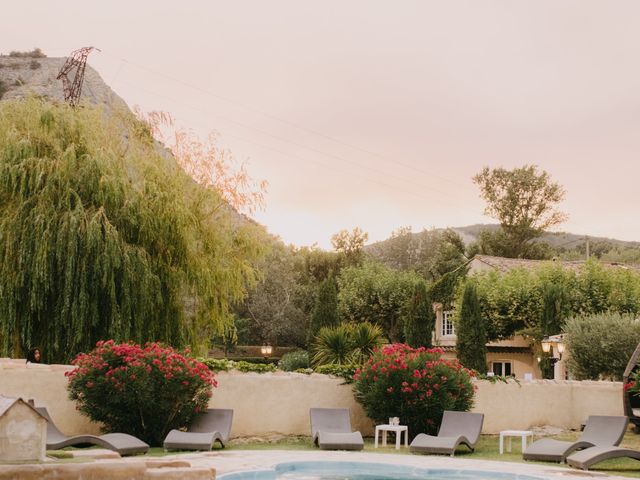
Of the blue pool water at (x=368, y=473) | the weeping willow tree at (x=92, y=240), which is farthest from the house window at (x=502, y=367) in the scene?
the blue pool water at (x=368, y=473)

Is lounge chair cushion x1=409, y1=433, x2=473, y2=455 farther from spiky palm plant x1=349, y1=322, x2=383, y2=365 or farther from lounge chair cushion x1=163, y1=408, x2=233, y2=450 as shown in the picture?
spiky palm plant x1=349, y1=322, x2=383, y2=365

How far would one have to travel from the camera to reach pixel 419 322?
3378 centimetres

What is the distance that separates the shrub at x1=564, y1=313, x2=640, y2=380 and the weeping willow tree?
31.7 ft

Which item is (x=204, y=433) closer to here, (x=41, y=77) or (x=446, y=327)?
(x=446, y=327)

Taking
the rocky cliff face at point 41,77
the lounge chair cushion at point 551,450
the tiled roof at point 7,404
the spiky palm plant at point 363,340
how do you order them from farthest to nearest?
the rocky cliff face at point 41,77
the spiky palm plant at point 363,340
the lounge chair cushion at point 551,450
the tiled roof at point 7,404

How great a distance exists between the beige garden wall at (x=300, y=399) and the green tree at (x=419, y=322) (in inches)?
513

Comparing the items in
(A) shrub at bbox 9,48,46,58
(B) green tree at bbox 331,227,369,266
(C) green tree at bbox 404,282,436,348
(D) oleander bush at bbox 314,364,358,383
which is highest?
(A) shrub at bbox 9,48,46,58

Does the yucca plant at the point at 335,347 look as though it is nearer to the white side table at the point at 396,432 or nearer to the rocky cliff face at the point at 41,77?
the white side table at the point at 396,432

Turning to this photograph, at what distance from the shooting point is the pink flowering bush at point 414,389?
16.3 metres

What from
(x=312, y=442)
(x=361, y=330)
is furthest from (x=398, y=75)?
(x=312, y=442)

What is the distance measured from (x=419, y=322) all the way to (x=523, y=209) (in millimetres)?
27951

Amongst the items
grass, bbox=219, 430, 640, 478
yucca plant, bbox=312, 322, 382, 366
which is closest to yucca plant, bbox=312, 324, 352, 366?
yucca plant, bbox=312, 322, 382, 366

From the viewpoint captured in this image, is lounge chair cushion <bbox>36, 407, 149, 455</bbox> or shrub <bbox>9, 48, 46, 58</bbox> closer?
lounge chair cushion <bbox>36, 407, 149, 455</bbox>

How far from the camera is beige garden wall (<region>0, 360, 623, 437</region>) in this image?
15.1 metres
